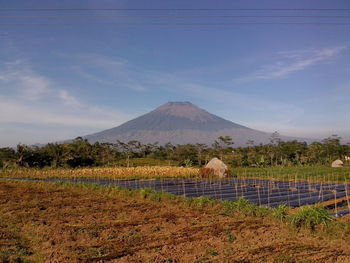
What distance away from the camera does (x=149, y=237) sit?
18.0 feet

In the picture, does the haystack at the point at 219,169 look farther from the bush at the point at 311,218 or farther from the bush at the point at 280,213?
the bush at the point at 311,218

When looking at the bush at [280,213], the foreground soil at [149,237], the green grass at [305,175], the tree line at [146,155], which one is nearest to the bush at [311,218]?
the foreground soil at [149,237]

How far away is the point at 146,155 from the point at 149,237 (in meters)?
35.9

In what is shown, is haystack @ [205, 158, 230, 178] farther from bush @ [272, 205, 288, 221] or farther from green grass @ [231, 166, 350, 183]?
Answer: bush @ [272, 205, 288, 221]

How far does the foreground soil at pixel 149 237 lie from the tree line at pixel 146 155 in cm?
1734

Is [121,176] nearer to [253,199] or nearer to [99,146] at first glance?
[253,199]

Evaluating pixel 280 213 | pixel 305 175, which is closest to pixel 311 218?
pixel 280 213

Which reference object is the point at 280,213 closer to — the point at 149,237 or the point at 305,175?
the point at 149,237

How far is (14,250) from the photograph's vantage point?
16.1ft

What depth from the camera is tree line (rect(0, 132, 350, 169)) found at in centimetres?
2520

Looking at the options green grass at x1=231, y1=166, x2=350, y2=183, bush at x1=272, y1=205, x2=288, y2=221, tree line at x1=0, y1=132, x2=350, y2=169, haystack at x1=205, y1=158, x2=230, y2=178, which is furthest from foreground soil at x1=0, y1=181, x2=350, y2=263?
tree line at x1=0, y1=132, x2=350, y2=169

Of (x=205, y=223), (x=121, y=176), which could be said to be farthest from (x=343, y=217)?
(x=121, y=176)

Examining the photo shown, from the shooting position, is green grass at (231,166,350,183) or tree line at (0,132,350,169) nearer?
green grass at (231,166,350,183)

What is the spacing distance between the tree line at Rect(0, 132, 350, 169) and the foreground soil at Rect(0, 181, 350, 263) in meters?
17.3
